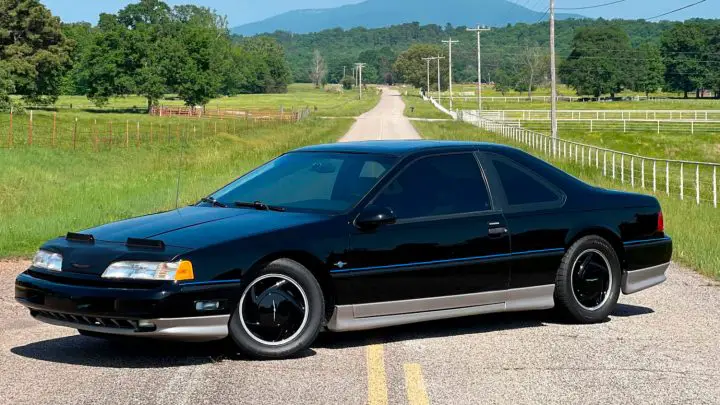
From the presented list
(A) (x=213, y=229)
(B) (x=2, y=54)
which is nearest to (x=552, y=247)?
(A) (x=213, y=229)

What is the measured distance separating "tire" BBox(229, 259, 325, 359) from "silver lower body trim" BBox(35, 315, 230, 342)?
12cm

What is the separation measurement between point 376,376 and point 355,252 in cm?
112

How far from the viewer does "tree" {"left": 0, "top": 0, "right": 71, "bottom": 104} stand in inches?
3634

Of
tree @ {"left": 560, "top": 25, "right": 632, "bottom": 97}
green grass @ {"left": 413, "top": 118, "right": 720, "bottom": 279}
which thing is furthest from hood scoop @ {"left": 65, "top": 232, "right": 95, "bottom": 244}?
tree @ {"left": 560, "top": 25, "right": 632, "bottom": 97}

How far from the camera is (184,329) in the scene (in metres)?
7.18

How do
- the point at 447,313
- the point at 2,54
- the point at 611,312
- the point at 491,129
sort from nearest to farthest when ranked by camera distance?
the point at 447,313 → the point at 611,312 → the point at 491,129 → the point at 2,54

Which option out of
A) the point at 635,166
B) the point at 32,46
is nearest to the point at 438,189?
the point at 635,166

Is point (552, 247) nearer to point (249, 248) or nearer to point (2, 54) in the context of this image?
point (249, 248)

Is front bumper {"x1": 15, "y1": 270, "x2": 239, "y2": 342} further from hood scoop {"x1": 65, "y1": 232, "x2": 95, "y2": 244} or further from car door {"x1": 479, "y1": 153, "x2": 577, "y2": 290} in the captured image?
car door {"x1": 479, "y1": 153, "x2": 577, "y2": 290}

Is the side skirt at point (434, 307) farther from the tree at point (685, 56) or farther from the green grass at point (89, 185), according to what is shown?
the tree at point (685, 56)

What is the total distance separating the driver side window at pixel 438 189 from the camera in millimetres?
8203

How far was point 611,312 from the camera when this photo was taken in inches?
370

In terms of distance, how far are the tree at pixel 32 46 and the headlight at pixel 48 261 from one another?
283ft

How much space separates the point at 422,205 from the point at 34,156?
32.0 meters
